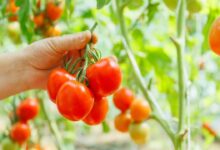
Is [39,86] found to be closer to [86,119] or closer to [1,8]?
[86,119]

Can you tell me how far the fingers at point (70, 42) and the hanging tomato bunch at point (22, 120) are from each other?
71 centimetres

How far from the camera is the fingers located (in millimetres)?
1021

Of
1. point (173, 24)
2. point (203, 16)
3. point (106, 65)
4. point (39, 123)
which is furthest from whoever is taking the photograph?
point (39, 123)

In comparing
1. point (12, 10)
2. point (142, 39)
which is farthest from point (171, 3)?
point (12, 10)

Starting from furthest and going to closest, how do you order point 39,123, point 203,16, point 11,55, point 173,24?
point 39,123 < point 173,24 < point 203,16 < point 11,55

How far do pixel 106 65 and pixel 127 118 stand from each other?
1.97 feet

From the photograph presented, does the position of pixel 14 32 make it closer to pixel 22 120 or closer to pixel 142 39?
pixel 22 120

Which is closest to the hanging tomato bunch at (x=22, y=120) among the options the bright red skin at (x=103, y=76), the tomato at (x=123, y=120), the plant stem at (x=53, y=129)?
the plant stem at (x=53, y=129)

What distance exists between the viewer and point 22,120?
5.90 feet

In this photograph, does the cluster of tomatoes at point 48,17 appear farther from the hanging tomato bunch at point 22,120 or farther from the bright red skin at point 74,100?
the bright red skin at point 74,100

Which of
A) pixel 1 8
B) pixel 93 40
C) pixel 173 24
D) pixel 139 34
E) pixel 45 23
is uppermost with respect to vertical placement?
pixel 93 40

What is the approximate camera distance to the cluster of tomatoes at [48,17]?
1.69 m

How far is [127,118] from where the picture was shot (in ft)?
5.10

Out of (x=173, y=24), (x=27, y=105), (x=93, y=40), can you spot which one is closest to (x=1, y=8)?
(x=27, y=105)
